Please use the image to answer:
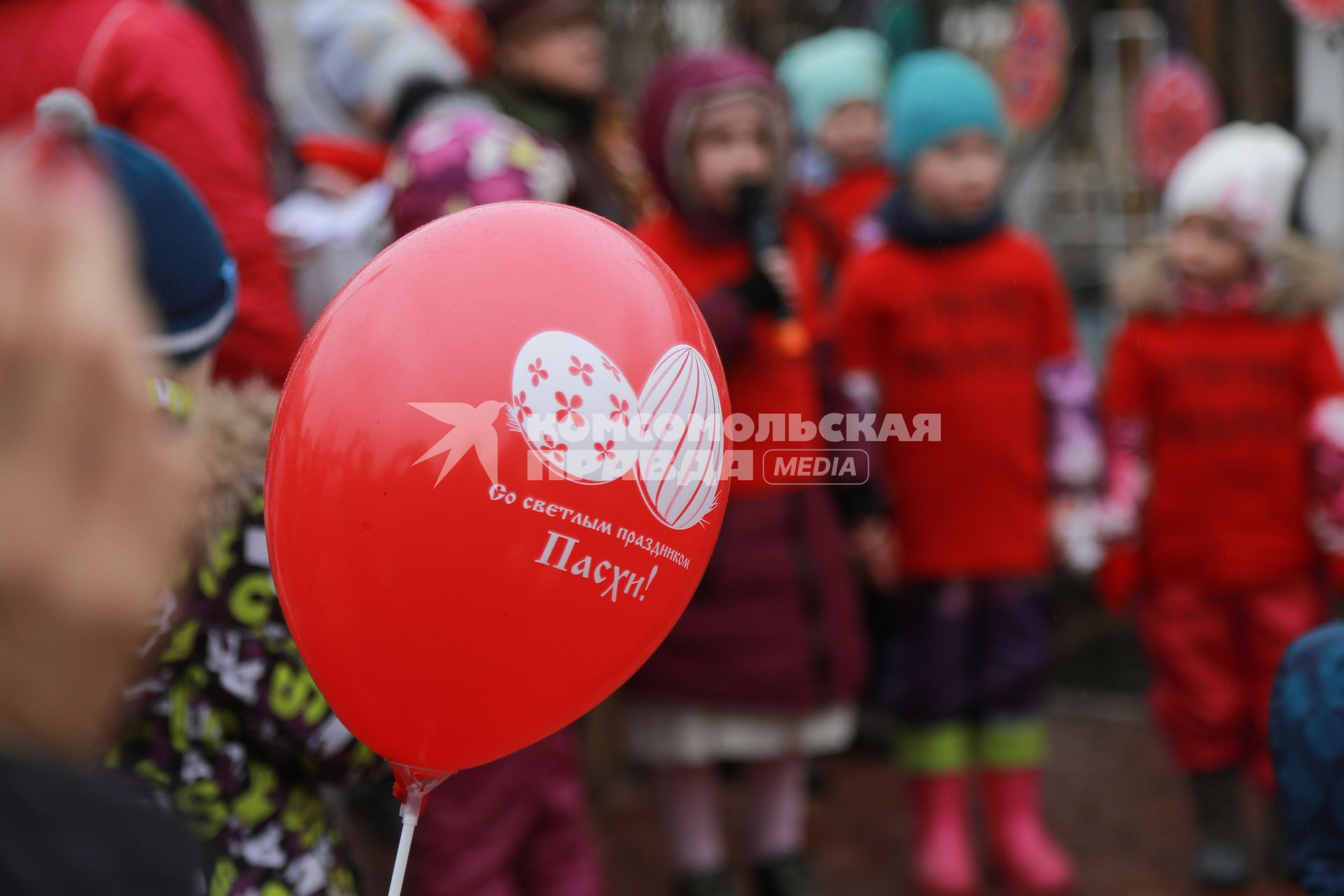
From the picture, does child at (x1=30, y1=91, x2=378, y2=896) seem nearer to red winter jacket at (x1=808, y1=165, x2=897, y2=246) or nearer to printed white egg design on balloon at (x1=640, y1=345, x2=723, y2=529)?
printed white egg design on balloon at (x1=640, y1=345, x2=723, y2=529)

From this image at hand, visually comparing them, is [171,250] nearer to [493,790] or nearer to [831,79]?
[493,790]

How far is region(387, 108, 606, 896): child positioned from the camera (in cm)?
223

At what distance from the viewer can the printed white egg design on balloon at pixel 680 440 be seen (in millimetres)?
1409

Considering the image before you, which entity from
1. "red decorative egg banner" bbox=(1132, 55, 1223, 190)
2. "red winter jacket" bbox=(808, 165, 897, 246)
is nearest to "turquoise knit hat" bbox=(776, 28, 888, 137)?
"red winter jacket" bbox=(808, 165, 897, 246)

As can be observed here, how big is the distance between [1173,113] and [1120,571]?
6.90 ft

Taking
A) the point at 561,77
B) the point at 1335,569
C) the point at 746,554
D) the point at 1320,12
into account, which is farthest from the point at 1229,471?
the point at 561,77

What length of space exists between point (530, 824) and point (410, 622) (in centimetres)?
108

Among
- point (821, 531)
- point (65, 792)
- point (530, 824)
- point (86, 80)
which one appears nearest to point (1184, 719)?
point (821, 531)

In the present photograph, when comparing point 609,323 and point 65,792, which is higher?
point 609,323

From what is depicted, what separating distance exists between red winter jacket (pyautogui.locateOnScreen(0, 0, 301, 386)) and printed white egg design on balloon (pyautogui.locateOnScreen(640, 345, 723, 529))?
49.4 inches

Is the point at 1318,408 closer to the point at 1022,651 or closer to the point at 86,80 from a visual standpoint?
the point at 1022,651

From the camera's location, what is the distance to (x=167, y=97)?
2.48 metres

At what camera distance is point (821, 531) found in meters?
3.15

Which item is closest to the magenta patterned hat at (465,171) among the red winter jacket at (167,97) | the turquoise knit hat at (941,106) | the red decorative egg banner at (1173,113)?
the red winter jacket at (167,97)
